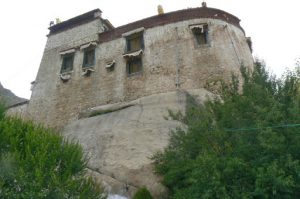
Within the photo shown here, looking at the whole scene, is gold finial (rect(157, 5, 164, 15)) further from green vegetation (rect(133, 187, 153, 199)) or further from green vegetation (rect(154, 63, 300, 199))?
green vegetation (rect(133, 187, 153, 199))

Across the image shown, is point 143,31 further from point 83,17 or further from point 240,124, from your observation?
point 240,124

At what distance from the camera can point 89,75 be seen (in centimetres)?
2622

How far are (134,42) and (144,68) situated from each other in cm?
253

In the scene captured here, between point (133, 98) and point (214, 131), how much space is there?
1080 cm

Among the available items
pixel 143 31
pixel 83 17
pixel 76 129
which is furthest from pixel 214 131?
pixel 83 17

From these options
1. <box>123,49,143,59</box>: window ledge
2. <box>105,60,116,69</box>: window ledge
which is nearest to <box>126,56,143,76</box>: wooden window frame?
<box>123,49,143,59</box>: window ledge

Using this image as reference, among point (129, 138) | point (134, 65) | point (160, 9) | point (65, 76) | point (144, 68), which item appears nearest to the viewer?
point (129, 138)

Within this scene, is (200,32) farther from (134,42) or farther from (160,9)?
(134,42)

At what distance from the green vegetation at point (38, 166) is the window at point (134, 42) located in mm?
12393

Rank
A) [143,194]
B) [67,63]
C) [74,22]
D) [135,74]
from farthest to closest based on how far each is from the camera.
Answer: [74,22] → [67,63] → [135,74] → [143,194]

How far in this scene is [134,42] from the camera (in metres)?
26.1

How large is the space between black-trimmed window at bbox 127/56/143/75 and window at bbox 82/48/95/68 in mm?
2716

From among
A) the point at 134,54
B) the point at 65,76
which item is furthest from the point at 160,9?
the point at 65,76

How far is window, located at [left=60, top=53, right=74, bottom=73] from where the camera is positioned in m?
27.3
